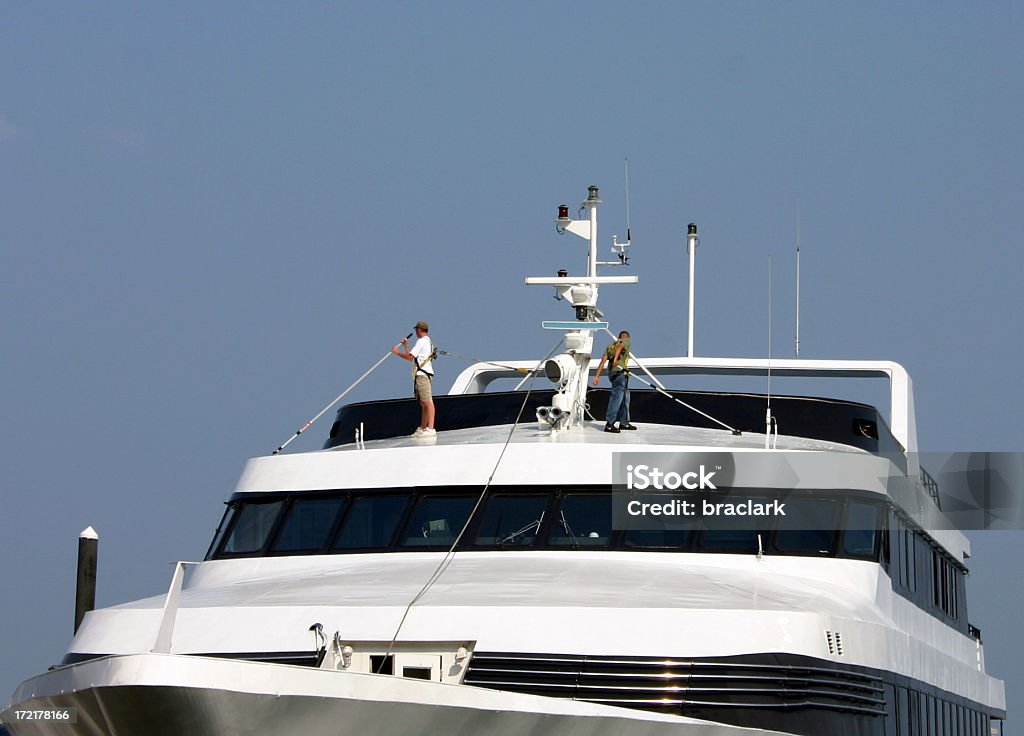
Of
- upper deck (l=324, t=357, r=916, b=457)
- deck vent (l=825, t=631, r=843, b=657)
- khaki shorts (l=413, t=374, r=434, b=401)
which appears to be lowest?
deck vent (l=825, t=631, r=843, b=657)

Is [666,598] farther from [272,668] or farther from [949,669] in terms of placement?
[949,669]

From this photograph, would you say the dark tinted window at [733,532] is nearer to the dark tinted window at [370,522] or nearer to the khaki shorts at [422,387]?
the dark tinted window at [370,522]

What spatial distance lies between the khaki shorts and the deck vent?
6.52 metres

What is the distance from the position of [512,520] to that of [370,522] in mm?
1473

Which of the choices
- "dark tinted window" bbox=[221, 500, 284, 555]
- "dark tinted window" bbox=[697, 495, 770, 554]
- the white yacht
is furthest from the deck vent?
"dark tinted window" bbox=[221, 500, 284, 555]

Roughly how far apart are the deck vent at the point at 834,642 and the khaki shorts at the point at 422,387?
21.4 ft

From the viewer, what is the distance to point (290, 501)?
1661cm

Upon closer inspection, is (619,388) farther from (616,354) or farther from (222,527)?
(222,527)

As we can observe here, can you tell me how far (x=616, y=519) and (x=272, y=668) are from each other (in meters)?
5.73

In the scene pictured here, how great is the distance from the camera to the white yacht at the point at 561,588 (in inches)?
430

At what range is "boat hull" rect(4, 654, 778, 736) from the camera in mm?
10164

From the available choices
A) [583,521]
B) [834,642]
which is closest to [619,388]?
[583,521]

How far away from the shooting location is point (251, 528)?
16.8 metres

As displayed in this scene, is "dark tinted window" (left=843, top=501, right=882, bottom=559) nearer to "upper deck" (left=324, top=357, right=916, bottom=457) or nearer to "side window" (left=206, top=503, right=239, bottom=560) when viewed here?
"upper deck" (left=324, top=357, right=916, bottom=457)
